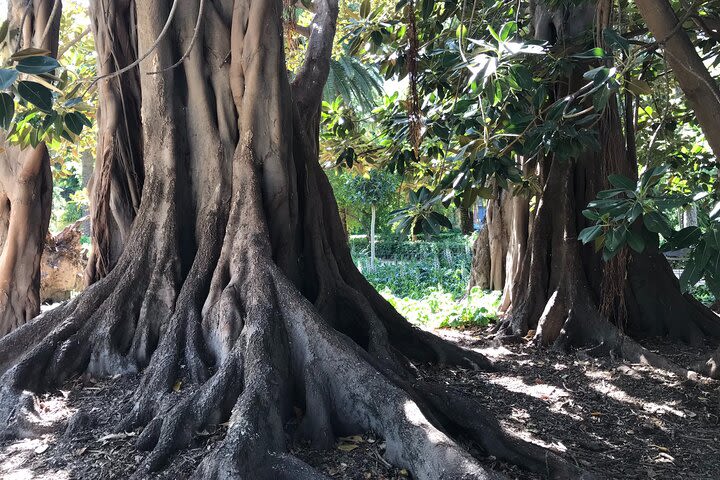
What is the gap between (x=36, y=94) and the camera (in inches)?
105

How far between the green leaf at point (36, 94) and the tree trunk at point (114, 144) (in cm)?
243

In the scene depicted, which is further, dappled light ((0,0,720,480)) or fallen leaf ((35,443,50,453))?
fallen leaf ((35,443,50,453))

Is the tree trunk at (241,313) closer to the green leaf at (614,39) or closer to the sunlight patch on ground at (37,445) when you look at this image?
the sunlight patch on ground at (37,445)

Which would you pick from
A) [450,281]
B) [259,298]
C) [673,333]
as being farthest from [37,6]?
[450,281]

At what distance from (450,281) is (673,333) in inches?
439

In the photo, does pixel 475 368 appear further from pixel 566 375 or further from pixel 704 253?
pixel 704 253

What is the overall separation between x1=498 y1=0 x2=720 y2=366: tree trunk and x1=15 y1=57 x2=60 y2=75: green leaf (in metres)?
4.88

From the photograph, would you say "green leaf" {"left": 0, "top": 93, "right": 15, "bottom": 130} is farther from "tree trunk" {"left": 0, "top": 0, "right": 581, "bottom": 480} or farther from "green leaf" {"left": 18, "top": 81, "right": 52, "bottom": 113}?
"tree trunk" {"left": 0, "top": 0, "right": 581, "bottom": 480}

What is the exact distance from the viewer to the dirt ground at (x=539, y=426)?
3.21 meters

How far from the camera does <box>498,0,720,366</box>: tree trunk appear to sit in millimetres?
6211

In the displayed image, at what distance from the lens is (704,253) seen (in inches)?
114

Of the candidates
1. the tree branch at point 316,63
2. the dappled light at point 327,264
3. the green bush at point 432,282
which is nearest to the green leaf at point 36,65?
the dappled light at point 327,264

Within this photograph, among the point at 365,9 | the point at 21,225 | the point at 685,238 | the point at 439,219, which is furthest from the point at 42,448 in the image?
the point at 365,9

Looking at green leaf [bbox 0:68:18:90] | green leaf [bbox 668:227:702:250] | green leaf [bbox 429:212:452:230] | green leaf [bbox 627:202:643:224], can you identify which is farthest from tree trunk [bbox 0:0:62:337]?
green leaf [bbox 668:227:702:250]
